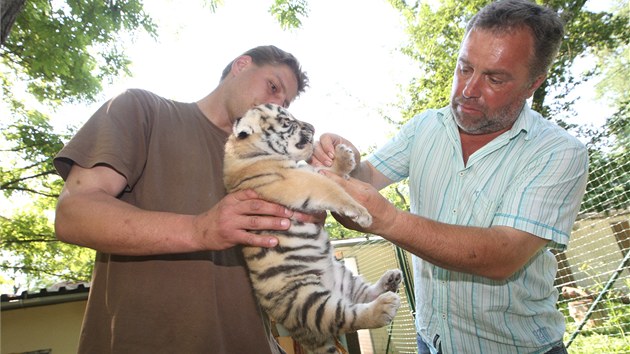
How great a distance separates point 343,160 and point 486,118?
122 cm

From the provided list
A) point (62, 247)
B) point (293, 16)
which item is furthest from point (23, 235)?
point (293, 16)

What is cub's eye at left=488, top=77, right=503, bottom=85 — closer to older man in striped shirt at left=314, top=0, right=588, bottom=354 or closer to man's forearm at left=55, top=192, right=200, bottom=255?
older man in striped shirt at left=314, top=0, right=588, bottom=354

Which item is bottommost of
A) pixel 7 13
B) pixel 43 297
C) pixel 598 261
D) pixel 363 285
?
pixel 43 297

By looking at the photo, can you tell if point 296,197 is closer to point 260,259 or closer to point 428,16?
point 260,259

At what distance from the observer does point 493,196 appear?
9.12 ft

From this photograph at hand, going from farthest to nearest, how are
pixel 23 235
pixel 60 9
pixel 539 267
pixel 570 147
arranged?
1. pixel 23 235
2. pixel 60 9
3. pixel 539 267
4. pixel 570 147

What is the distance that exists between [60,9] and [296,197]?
7628mm

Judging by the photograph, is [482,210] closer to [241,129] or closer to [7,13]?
[241,129]

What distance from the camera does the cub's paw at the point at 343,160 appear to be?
8.71 ft

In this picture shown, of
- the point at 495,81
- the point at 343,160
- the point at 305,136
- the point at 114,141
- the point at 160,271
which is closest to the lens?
the point at 114,141

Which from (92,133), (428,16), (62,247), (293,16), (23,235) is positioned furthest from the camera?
(428,16)

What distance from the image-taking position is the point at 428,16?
619 inches

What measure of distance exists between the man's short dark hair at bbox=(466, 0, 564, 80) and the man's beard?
35 centimetres

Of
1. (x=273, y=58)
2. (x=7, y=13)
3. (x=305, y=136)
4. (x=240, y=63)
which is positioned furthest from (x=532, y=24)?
(x=7, y=13)
